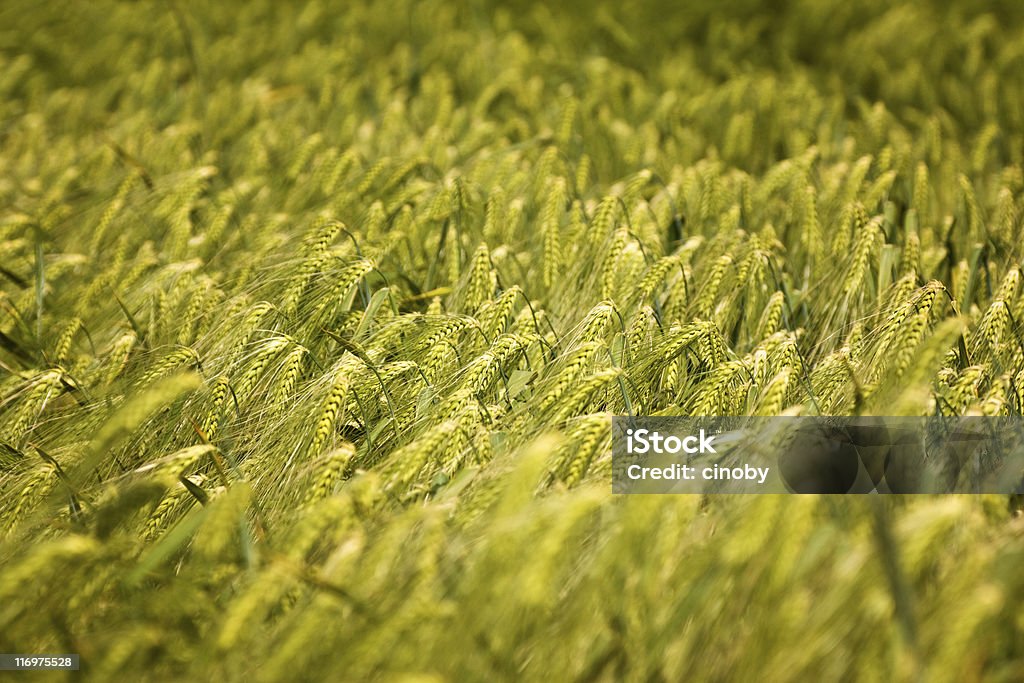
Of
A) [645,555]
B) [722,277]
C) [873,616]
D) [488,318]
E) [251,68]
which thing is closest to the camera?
[873,616]

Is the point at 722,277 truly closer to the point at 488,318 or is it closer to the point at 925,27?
the point at 488,318

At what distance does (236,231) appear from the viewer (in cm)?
241

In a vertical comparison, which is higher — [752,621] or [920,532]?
[920,532]

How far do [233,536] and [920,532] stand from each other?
986mm

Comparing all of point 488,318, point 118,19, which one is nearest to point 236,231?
point 488,318

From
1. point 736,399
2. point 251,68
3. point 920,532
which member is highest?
point 251,68

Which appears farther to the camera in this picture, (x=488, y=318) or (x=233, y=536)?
(x=488, y=318)

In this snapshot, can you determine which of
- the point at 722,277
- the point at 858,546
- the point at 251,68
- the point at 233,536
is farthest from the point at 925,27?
the point at 233,536

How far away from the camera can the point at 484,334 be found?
1.75 meters

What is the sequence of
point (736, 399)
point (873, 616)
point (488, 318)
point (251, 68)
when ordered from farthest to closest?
point (251, 68), point (488, 318), point (736, 399), point (873, 616)

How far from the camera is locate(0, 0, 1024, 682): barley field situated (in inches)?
44.1

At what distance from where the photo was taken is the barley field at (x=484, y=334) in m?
1.12

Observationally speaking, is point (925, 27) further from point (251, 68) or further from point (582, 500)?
point (582, 500)

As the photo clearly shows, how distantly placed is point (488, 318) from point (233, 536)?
0.72 m
